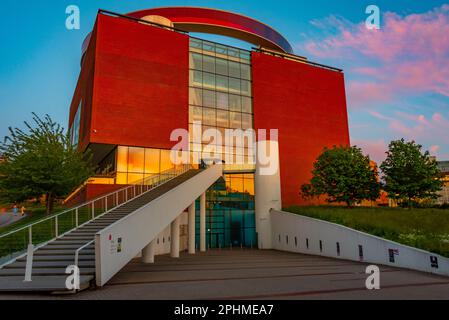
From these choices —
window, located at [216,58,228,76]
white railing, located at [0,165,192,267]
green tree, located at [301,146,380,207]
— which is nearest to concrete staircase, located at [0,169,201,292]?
white railing, located at [0,165,192,267]

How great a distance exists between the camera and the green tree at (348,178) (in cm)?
2934

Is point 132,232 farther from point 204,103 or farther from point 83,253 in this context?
point 204,103

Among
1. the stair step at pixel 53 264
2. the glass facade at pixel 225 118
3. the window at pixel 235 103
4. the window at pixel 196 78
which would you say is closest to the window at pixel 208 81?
the glass facade at pixel 225 118

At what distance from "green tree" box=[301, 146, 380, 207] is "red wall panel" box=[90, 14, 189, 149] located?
44.4ft

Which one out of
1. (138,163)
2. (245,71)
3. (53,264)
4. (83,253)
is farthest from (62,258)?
(245,71)

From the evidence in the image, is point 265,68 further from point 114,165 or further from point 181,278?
point 181,278

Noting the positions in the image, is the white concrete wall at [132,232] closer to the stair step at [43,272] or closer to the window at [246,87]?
the stair step at [43,272]

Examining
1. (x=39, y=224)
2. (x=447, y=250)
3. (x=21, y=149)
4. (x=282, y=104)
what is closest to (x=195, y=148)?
(x=282, y=104)

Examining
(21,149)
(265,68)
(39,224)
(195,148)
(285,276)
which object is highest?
(265,68)

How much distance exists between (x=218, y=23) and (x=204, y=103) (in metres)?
13.5

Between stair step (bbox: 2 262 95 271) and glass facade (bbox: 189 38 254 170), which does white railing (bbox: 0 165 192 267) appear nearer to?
stair step (bbox: 2 262 95 271)

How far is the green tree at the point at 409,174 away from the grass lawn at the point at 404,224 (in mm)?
3353
